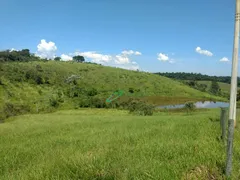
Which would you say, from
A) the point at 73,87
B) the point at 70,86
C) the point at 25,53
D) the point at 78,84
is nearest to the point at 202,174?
the point at 73,87

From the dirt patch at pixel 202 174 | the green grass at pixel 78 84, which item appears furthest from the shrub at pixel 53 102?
the dirt patch at pixel 202 174

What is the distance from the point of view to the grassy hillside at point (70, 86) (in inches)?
2886

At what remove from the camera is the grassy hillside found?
7331 cm

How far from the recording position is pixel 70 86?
94750mm

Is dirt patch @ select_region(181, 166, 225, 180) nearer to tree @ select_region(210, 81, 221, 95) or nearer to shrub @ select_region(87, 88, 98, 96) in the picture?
shrub @ select_region(87, 88, 98, 96)

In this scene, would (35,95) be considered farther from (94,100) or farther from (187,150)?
(187,150)

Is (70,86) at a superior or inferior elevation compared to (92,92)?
superior

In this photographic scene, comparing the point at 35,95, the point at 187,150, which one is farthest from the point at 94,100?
the point at 187,150

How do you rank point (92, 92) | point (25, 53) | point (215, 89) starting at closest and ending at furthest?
1. point (92, 92)
2. point (215, 89)
3. point (25, 53)

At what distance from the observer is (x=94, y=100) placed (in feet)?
260

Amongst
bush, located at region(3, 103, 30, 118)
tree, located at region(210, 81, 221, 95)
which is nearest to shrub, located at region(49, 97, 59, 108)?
bush, located at region(3, 103, 30, 118)

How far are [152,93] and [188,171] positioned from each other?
326ft

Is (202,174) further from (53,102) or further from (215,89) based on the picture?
(215,89)

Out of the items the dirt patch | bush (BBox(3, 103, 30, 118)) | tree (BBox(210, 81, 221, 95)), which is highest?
the dirt patch
